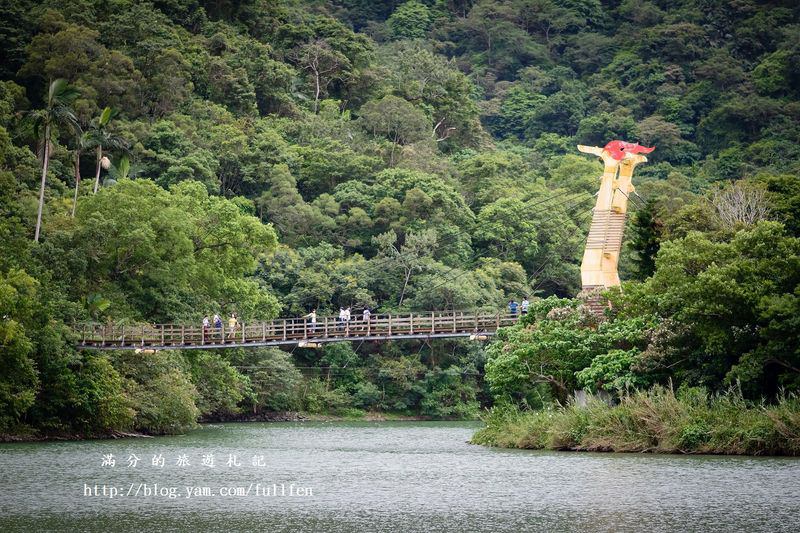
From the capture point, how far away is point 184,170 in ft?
205

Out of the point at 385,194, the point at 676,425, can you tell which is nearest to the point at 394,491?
the point at 676,425

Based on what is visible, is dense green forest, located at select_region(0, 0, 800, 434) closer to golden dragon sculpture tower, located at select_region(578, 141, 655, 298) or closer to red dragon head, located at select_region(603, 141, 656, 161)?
golden dragon sculpture tower, located at select_region(578, 141, 655, 298)

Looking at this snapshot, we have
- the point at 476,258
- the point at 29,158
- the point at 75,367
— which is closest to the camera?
the point at 75,367

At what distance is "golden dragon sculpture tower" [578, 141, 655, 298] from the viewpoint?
39469 mm

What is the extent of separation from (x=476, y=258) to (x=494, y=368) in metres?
31.3

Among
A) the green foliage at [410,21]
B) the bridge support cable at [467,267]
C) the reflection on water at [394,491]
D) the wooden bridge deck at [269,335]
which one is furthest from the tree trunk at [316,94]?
the reflection on water at [394,491]

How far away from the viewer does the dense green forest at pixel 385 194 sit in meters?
36.1

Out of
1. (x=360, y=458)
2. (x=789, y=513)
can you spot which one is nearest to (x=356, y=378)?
(x=360, y=458)

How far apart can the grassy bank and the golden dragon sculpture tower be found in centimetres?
604

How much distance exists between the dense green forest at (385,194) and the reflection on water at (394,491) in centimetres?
436

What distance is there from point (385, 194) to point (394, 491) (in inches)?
1659

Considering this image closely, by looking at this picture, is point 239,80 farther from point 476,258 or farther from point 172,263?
point 172,263

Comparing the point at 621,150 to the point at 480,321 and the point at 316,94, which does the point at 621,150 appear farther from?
the point at 316,94

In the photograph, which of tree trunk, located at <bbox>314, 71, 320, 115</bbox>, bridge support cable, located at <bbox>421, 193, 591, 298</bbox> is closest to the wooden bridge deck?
bridge support cable, located at <bbox>421, 193, 591, 298</bbox>
